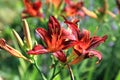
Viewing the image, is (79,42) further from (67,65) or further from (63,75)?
(63,75)

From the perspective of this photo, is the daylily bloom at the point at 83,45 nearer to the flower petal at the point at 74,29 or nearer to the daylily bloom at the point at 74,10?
the flower petal at the point at 74,29

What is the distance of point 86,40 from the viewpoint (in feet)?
4.80

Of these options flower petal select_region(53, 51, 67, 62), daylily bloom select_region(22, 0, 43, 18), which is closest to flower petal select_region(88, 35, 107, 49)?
flower petal select_region(53, 51, 67, 62)

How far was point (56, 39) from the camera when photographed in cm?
146

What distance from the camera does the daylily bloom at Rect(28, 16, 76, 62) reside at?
1.42m

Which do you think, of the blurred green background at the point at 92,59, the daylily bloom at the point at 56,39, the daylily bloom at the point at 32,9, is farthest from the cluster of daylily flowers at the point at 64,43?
the blurred green background at the point at 92,59

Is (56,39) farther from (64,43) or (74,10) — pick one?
(74,10)

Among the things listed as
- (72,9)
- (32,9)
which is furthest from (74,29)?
(72,9)

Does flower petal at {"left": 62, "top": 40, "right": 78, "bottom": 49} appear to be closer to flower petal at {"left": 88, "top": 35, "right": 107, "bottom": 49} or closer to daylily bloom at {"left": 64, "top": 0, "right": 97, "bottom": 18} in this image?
flower petal at {"left": 88, "top": 35, "right": 107, "bottom": 49}

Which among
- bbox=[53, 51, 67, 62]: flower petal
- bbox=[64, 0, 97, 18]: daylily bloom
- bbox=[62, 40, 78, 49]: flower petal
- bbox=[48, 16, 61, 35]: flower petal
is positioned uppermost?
bbox=[48, 16, 61, 35]: flower petal

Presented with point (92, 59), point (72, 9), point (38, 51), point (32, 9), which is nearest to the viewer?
point (38, 51)

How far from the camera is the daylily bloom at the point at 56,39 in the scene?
1417mm

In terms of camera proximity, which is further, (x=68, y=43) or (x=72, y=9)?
(x=72, y=9)

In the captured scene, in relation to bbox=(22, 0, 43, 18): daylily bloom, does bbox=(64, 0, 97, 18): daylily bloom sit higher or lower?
lower
